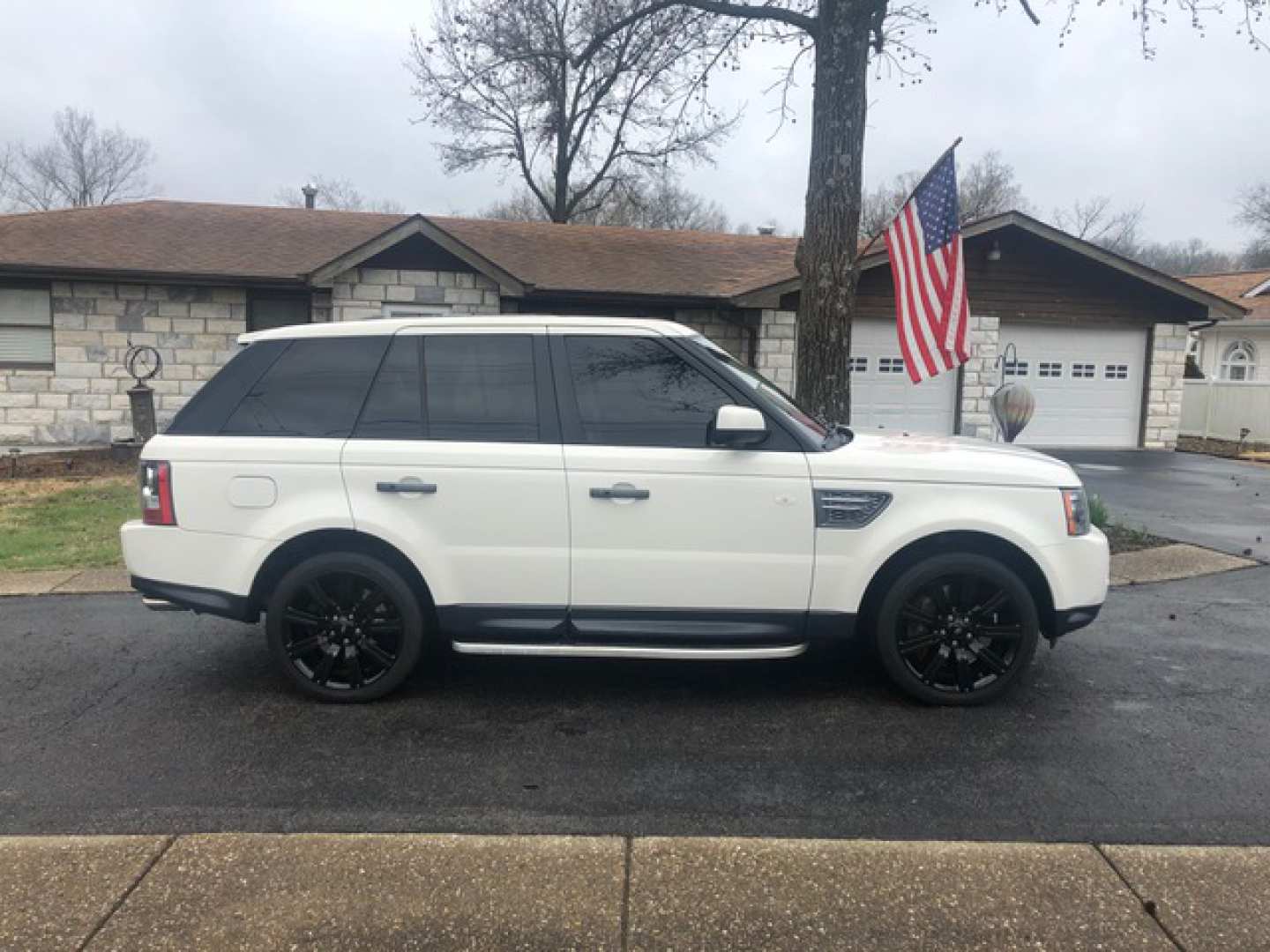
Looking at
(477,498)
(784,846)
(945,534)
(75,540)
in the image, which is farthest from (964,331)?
(75,540)

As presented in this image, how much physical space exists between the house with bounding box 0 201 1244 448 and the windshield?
32.7ft

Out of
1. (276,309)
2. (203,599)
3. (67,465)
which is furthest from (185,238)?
(203,599)

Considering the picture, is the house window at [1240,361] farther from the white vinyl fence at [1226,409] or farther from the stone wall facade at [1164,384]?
the stone wall facade at [1164,384]

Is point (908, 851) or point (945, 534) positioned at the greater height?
point (945, 534)

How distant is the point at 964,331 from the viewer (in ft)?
24.2

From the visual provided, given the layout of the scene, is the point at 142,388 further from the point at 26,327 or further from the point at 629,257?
the point at 629,257

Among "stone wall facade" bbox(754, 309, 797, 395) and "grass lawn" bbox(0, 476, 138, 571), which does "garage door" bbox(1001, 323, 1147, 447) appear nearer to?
"stone wall facade" bbox(754, 309, 797, 395)

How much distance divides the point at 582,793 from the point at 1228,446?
20.1m

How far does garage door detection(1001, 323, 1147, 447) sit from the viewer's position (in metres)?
17.2

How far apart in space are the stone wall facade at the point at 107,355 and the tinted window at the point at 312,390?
1109 centimetres

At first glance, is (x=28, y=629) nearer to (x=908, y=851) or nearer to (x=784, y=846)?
(x=784, y=846)

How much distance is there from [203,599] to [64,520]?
6010mm

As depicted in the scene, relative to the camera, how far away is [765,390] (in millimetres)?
4672

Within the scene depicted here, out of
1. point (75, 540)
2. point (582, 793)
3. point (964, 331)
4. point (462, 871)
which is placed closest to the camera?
point (462, 871)
